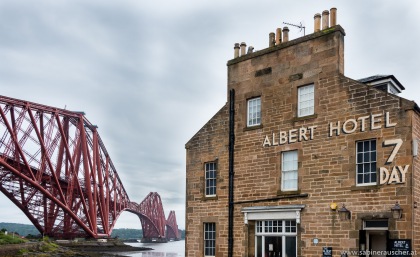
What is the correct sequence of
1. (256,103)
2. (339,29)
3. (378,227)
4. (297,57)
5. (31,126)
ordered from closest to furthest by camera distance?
(378,227) < (339,29) < (297,57) < (256,103) < (31,126)

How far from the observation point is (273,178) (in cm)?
2205

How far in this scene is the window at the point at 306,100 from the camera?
70.5ft

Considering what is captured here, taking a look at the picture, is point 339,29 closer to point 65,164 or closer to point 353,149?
point 353,149

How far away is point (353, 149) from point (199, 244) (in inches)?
354

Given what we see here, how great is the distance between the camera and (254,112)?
23.6 meters

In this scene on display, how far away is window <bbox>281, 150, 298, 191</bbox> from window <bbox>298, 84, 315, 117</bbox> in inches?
A: 67.0

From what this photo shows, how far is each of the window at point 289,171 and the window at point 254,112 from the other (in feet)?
7.41

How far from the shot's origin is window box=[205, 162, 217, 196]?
80.9ft

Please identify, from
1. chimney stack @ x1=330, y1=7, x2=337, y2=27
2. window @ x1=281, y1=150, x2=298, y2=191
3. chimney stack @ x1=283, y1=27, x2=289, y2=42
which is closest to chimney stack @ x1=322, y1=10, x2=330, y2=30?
chimney stack @ x1=330, y1=7, x2=337, y2=27

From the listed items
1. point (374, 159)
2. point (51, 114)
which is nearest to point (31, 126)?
point (51, 114)

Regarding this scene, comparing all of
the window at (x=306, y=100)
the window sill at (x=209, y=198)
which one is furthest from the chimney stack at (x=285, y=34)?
the window sill at (x=209, y=198)

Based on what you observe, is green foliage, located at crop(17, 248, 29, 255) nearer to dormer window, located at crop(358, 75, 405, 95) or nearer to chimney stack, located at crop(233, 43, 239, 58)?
chimney stack, located at crop(233, 43, 239, 58)

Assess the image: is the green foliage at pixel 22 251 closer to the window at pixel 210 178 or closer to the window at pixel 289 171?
the window at pixel 210 178

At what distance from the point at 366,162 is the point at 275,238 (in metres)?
5.19
